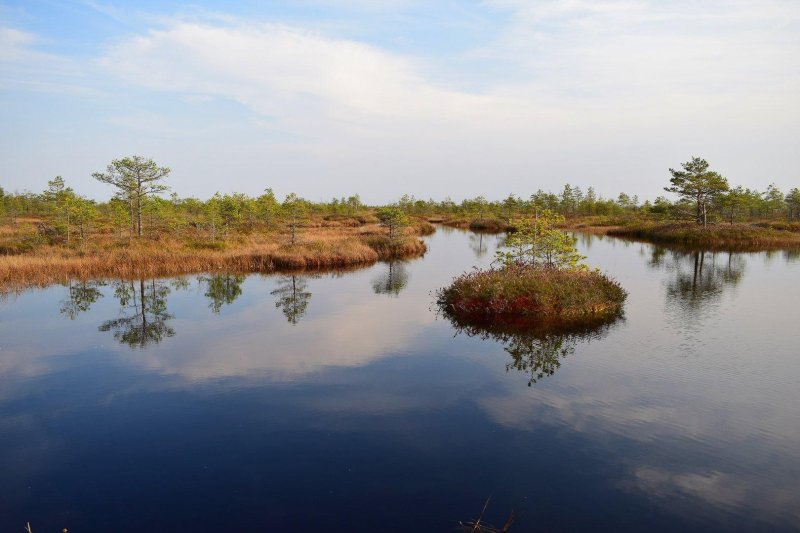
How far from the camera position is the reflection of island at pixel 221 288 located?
27906mm

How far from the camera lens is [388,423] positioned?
42.2 ft

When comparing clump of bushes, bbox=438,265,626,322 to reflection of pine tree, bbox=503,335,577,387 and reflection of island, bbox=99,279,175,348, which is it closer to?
reflection of pine tree, bbox=503,335,577,387

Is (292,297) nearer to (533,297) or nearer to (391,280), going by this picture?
(391,280)

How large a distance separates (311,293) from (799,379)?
24.0 meters

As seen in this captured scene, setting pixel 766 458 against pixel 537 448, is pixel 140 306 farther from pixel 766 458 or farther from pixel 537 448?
pixel 766 458

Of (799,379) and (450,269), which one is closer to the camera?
(799,379)

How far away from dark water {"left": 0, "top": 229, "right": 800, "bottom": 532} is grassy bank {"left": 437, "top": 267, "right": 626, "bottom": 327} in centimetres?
207

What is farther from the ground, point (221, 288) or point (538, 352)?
point (221, 288)

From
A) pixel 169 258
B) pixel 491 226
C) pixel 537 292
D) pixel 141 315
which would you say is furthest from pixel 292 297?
pixel 491 226

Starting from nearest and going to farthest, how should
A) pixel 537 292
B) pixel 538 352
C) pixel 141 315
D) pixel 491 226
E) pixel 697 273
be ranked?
1. pixel 538 352
2. pixel 537 292
3. pixel 141 315
4. pixel 697 273
5. pixel 491 226

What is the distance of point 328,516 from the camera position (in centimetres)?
909

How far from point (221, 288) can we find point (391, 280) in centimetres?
1202

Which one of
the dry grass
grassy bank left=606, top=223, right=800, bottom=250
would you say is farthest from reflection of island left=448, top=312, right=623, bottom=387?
the dry grass

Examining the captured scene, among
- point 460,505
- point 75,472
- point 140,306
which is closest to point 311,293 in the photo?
point 140,306
